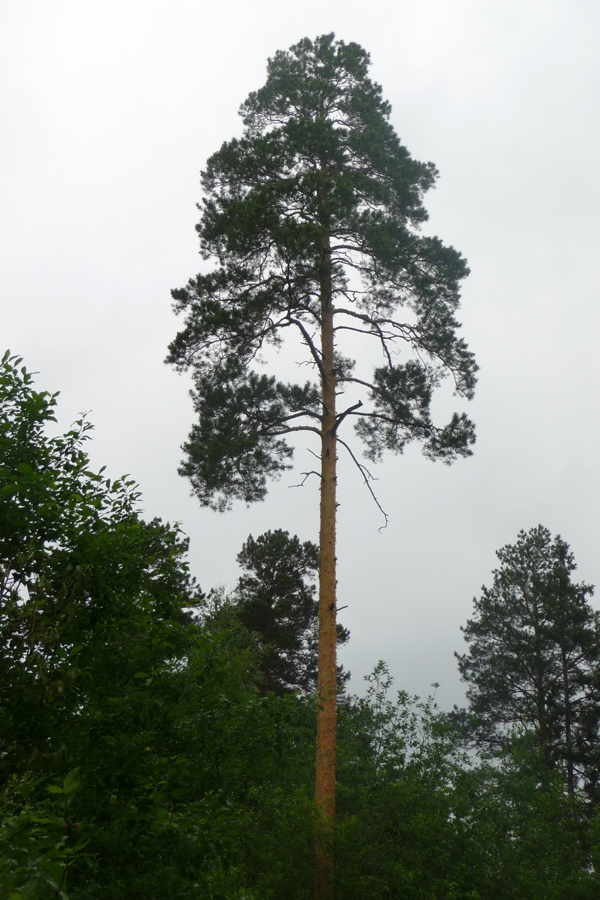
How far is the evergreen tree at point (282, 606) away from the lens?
26.7 metres

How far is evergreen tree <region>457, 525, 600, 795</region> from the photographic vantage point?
2378 cm

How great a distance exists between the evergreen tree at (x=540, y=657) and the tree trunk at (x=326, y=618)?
50.8ft

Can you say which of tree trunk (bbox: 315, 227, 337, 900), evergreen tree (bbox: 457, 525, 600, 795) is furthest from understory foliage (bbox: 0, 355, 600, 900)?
evergreen tree (bbox: 457, 525, 600, 795)

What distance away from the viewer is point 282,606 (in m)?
27.6

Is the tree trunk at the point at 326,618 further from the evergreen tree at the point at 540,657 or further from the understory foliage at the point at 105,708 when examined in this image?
the evergreen tree at the point at 540,657

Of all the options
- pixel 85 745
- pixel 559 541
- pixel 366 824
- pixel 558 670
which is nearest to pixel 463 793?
pixel 366 824

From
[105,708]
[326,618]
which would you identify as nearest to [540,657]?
[326,618]

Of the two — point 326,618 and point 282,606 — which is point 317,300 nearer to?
point 326,618

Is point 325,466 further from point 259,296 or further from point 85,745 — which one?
point 85,745

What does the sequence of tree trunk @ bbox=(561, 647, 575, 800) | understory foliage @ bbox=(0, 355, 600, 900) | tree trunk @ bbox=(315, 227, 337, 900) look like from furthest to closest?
1. tree trunk @ bbox=(561, 647, 575, 800)
2. tree trunk @ bbox=(315, 227, 337, 900)
3. understory foliage @ bbox=(0, 355, 600, 900)

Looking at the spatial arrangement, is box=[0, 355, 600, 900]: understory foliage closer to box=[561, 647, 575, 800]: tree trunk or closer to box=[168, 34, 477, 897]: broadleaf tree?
box=[168, 34, 477, 897]: broadleaf tree

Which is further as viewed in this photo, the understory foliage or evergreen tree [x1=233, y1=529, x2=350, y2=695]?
evergreen tree [x1=233, y1=529, x2=350, y2=695]

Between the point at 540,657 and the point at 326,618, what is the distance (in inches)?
659

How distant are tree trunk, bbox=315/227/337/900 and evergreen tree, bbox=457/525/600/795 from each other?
610 inches
